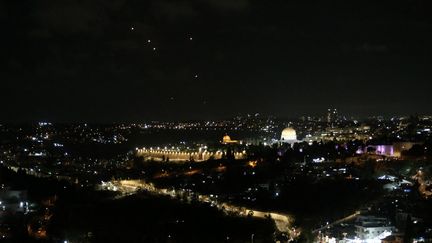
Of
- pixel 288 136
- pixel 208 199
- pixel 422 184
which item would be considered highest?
pixel 288 136

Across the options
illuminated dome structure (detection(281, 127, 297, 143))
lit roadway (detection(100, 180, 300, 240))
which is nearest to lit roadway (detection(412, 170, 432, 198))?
lit roadway (detection(100, 180, 300, 240))

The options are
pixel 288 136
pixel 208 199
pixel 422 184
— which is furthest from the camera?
pixel 288 136

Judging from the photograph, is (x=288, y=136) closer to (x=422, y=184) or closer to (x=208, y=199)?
(x=422, y=184)

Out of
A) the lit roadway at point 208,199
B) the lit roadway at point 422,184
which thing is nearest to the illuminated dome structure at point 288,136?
the lit roadway at point 208,199

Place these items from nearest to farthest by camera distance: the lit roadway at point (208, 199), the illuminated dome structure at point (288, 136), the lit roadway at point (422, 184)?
the lit roadway at point (208, 199) → the lit roadway at point (422, 184) → the illuminated dome structure at point (288, 136)

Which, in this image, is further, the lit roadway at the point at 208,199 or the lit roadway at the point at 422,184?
the lit roadway at the point at 422,184

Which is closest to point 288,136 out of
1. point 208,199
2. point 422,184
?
point 422,184

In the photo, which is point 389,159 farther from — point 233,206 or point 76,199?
point 76,199

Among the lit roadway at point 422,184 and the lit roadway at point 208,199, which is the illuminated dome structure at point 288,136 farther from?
the lit roadway at point 422,184
